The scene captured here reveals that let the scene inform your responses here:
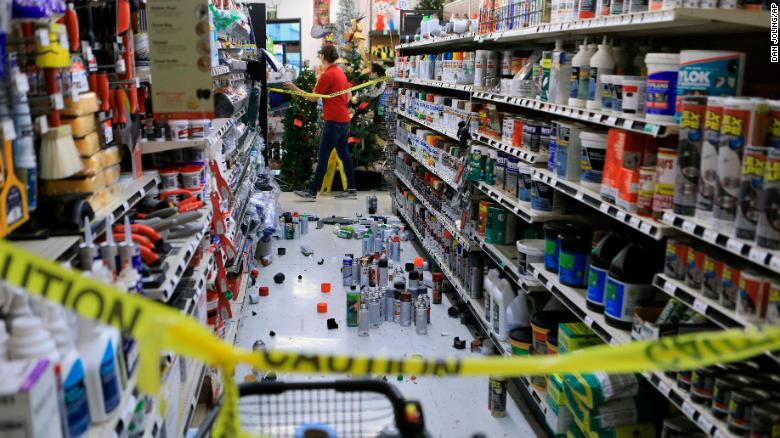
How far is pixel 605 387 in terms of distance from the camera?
3152mm

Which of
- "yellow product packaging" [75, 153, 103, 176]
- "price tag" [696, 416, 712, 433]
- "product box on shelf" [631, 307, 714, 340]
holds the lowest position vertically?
"price tag" [696, 416, 712, 433]

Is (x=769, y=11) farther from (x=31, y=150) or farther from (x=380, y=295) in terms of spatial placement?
(x=380, y=295)

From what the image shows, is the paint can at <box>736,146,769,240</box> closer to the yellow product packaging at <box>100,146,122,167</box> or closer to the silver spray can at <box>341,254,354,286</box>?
the yellow product packaging at <box>100,146,122,167</box>

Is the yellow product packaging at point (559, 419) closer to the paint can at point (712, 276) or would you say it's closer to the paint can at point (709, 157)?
the paint can at point (712, 276)

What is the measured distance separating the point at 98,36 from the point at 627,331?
2573 mm

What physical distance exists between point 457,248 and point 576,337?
251 centimetres

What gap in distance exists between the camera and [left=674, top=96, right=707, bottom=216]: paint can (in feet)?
8.39

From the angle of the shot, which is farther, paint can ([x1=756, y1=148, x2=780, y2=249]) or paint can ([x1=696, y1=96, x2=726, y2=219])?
paint can ([x1=696, y1=96, x2=726, y2=219])

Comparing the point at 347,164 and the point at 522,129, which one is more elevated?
the point at 522,129

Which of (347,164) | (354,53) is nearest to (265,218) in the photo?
(347,164)

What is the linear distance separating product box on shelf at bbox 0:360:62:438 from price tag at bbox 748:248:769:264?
6.44 feet

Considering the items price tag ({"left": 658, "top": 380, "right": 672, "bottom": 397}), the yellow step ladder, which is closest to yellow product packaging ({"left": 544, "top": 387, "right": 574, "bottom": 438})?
price tag ({"left": 658, "top": 380, "right": 672, "bottom": 397})

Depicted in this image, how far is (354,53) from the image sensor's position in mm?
11039

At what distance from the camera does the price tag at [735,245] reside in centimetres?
227
